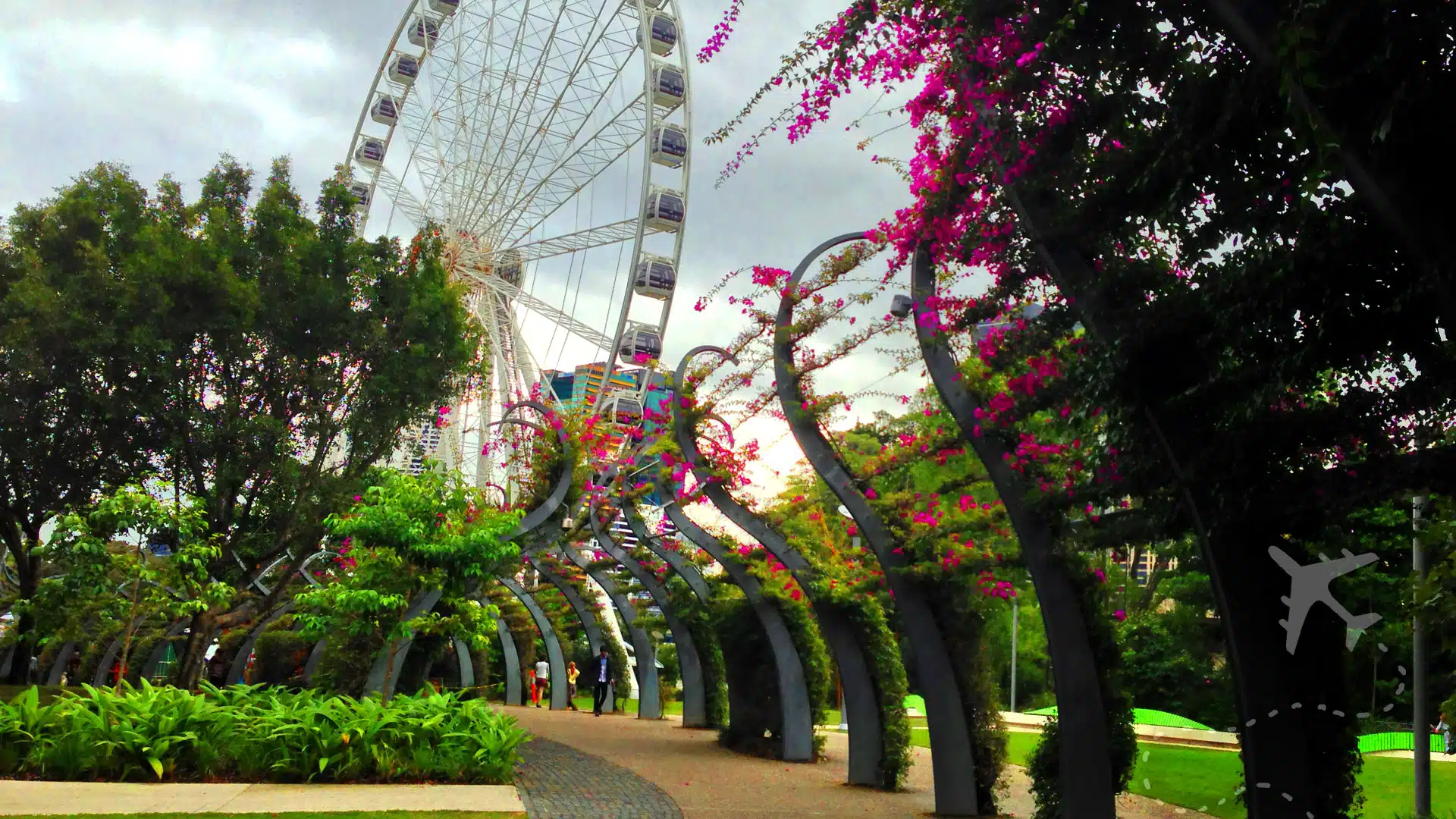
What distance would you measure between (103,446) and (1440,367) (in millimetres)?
20267

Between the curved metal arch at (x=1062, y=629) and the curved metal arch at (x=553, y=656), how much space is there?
798 inches

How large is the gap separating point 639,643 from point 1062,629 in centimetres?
1818

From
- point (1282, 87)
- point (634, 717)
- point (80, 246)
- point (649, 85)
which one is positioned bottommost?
point (634, 717)

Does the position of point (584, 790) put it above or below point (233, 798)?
below

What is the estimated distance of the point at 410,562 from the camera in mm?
15297

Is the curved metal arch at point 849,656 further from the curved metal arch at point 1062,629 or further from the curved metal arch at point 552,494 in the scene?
the curved metal arch at point 1062,629

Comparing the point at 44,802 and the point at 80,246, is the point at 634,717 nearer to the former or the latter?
the point at 80,246

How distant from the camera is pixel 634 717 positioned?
89.1 feet

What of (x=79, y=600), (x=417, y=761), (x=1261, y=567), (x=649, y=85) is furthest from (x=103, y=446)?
(x=1261, y=567)

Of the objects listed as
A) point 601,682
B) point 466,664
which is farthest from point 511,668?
point 601,682

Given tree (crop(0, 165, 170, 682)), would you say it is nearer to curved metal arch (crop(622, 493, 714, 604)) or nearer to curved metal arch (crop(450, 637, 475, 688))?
curved metal arch (crop(622, 493, 714, 604))

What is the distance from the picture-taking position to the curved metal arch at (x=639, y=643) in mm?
22375

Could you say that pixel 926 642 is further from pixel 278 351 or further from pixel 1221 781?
pixel 278 351

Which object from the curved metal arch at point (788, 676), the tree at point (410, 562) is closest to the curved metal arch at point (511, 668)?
the tree at point (410, 562)
